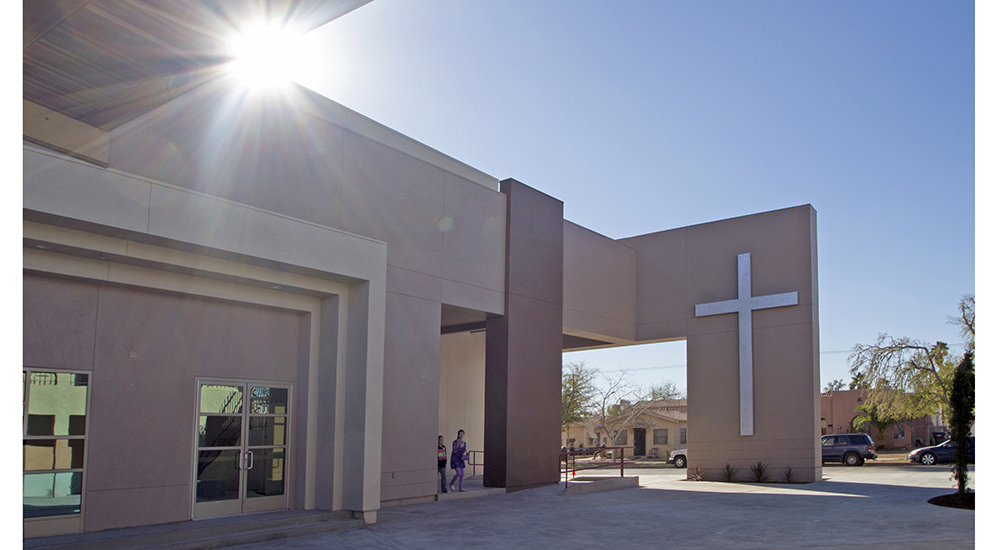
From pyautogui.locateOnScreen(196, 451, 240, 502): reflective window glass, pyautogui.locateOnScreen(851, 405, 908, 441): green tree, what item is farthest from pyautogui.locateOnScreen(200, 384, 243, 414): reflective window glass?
pyautogui.locateOnScreen(851, 405, 908, 441): green tree

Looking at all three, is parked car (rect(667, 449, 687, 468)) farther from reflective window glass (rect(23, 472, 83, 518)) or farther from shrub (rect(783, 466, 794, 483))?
reflective window glass (rect(23, 472, 83, 518))

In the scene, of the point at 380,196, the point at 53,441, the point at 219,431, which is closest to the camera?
the point at 53,441

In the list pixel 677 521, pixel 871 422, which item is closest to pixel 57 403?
pixel 677 521

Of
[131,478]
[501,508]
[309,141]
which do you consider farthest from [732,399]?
[131,478]

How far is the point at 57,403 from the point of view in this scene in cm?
1040

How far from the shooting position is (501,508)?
15297mm

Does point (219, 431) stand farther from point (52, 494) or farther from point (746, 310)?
point (746, 310)

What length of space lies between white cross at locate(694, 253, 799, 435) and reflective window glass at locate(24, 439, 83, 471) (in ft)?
60.4

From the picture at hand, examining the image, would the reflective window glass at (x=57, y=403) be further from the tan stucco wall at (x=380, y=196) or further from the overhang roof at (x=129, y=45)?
the overhang roof at (x=129, y=45)

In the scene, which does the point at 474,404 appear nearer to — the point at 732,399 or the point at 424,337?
the point at 424,337

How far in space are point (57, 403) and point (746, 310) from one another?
19.2 metres

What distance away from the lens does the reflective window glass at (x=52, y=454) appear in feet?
32.7
